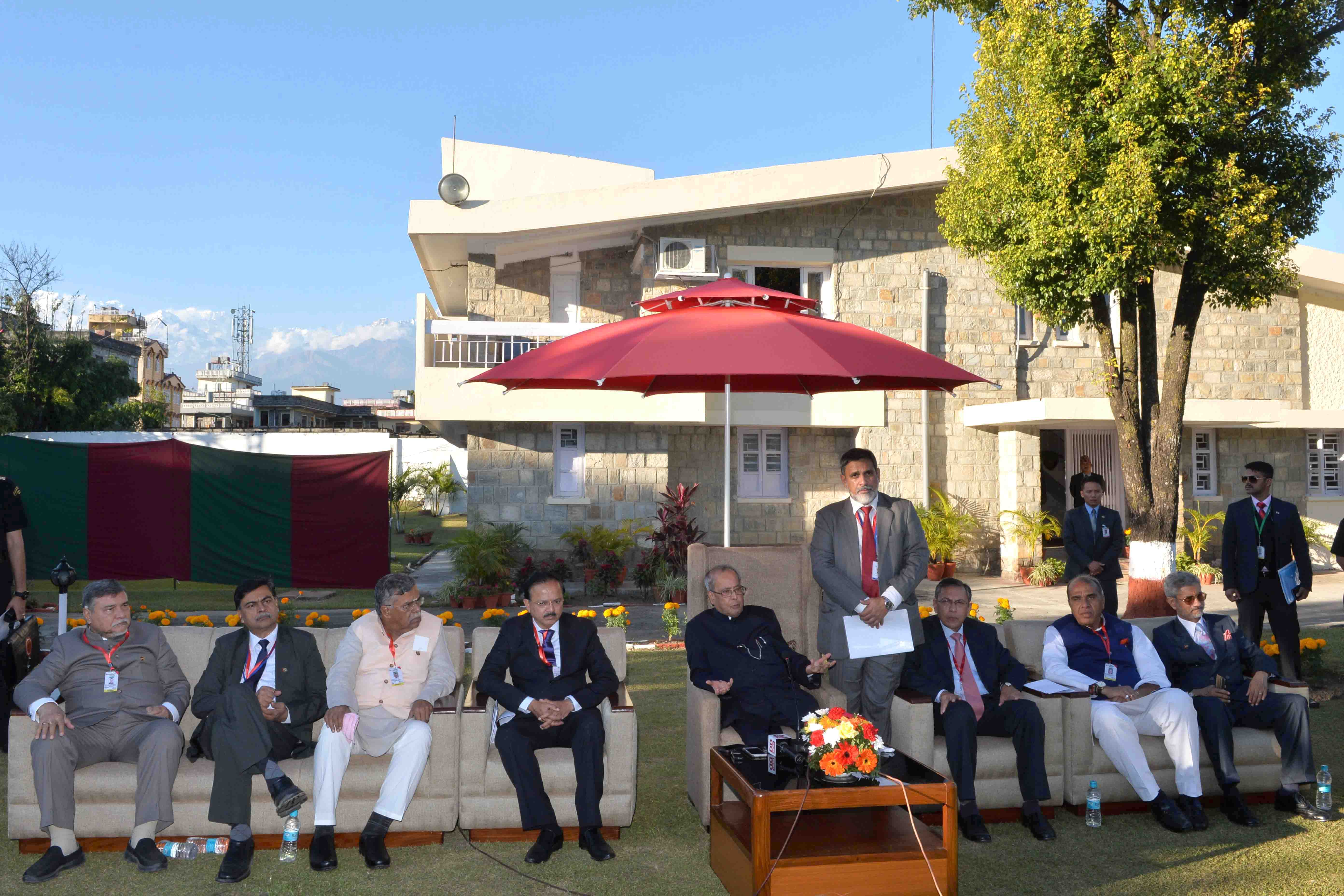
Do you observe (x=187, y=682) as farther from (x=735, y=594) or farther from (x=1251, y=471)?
(x=1251, y=471)

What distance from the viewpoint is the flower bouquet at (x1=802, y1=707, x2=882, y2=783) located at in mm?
3926

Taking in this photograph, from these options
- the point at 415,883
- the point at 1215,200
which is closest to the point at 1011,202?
the point at 1215,200

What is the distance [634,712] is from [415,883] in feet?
3.91

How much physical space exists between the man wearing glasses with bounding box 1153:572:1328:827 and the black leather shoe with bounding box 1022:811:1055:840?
0.99 metres

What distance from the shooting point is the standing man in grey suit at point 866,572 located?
521 cm

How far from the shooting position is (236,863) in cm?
419

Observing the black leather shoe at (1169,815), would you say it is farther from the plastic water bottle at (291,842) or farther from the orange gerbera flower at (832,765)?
the plastic water bottle at (291,842)

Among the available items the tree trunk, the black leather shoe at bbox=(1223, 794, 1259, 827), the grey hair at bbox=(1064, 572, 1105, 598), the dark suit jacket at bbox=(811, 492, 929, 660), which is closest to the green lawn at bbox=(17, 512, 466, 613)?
the dark suit jacket at bbox=(811, 492, 929, 660)

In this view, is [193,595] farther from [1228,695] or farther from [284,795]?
[1228,695]

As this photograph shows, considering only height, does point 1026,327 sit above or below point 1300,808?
above

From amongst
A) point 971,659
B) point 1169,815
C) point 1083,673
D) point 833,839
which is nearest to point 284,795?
point 833,839

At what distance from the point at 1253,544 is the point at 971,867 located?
394 centimetres

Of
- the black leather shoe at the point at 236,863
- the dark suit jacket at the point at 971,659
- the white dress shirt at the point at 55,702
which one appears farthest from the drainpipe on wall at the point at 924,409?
the black leather shoe at the point at 236,863

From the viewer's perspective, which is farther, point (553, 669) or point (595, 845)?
point (553, 669)
